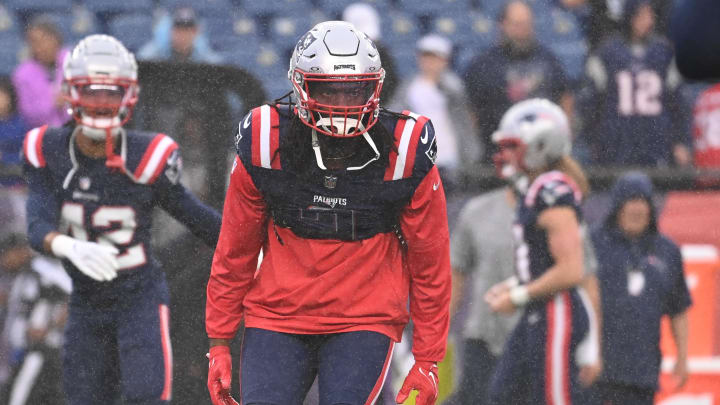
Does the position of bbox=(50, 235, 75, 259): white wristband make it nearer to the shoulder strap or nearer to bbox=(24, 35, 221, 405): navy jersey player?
bbox=(24, 35, 221, 405): navy jersey player

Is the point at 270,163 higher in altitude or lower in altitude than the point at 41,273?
higher

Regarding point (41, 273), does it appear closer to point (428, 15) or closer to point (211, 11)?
point (211, 11)

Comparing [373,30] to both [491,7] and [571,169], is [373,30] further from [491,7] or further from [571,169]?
[571,169]

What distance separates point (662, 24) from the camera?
7668 mm

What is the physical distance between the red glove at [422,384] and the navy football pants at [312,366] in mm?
96

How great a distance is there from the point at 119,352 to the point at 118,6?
4581mm

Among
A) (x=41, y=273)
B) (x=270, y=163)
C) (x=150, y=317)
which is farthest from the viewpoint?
(x=41, y=273)

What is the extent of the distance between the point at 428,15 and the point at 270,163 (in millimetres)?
5537

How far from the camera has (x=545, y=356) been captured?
18.2ft

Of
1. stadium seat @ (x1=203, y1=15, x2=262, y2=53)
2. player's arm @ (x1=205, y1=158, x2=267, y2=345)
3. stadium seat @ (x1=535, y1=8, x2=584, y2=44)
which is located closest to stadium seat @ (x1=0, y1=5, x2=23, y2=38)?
stadium seat @ (x1=203, y1=15, x2=262, y2=53)

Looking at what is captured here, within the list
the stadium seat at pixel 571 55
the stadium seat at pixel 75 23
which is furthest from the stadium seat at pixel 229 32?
the stadium seat at pixel 571 55

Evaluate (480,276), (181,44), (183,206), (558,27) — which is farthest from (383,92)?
(183,206)

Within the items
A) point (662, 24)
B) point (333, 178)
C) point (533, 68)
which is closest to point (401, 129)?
point (333, 178)

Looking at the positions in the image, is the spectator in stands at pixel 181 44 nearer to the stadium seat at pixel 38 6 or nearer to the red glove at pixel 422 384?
the stadium seat at pixel 38 6
